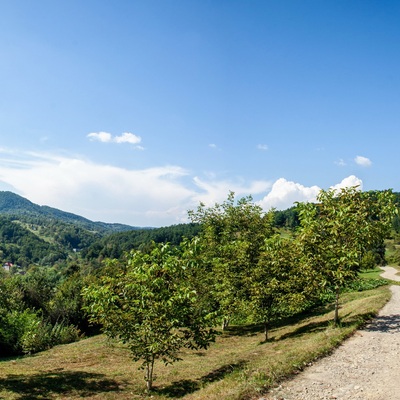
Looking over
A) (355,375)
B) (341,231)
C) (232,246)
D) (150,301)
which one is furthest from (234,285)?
(355,375)

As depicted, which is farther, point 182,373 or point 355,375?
point 182,373

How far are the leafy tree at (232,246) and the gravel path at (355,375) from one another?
9.30 meters

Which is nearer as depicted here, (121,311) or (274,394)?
(274,394)

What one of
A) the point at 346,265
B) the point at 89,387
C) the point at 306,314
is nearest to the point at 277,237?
the point at 346,265

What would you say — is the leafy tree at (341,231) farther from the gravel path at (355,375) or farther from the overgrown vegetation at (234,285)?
the gravel path at (355,375)

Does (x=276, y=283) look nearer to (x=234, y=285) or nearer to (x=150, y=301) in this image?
(x=234, y=285)

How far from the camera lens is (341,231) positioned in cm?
1775

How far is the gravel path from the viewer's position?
9.21m

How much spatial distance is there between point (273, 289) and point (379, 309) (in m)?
7.17

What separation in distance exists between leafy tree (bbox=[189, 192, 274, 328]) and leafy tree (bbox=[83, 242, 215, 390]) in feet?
34.6

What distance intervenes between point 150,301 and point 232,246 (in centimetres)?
1312

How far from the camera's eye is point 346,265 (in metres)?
17.8

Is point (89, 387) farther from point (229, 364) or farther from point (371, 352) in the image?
→ point (371, 352)

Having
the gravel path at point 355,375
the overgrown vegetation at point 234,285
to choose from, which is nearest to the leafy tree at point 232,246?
the overgrown vegetation at point 234,285
